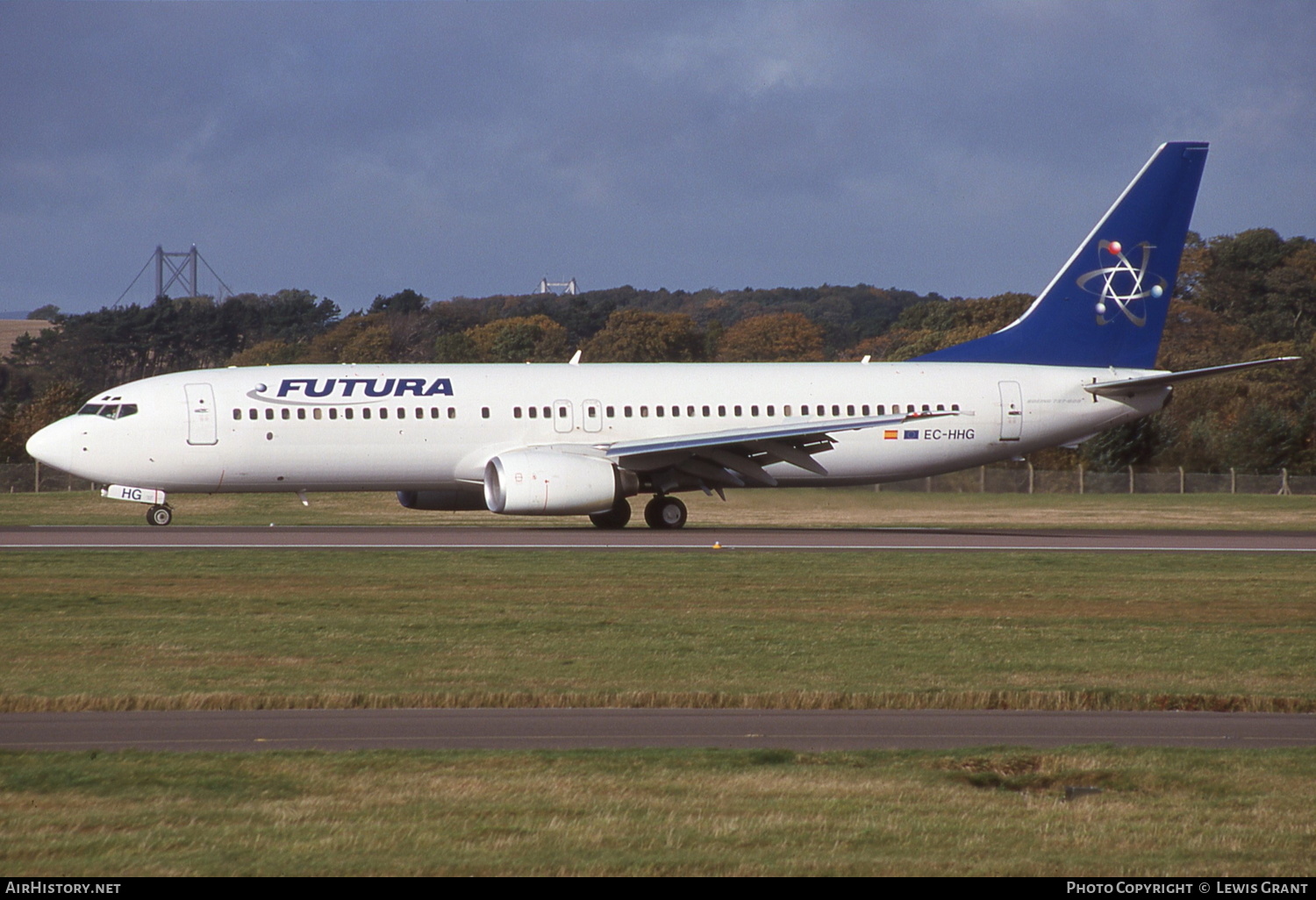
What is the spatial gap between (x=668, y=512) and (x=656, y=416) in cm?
224

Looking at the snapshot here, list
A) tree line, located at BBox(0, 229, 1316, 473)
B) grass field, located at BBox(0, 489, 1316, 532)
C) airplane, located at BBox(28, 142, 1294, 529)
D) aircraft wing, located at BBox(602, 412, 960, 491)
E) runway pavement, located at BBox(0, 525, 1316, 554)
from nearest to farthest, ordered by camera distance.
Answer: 1. runway pavement, located at BBox(0, 525, 1316, 554)
2. aircraft wing, located at BBox(602, 412, 960, 491)
3. airplane, located at BBox(28, 142, 1294, 529)
4. grass field, located at BBox(0, 489, 1316, 532)
5. tree line, located at BBox(0, 229, 1316, 473)

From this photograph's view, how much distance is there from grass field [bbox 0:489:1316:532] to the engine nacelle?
499 centimetres

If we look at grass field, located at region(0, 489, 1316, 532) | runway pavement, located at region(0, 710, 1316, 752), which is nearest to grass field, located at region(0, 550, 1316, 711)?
runway pavement, located at region(0, 710, 1316, 752)

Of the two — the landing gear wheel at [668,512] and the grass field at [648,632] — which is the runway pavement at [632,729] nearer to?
the grass field at [648,632]

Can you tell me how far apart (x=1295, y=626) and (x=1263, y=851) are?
11.6 meters

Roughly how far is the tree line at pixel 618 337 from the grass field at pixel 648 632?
1921 inches

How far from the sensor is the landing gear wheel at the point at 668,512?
116ft

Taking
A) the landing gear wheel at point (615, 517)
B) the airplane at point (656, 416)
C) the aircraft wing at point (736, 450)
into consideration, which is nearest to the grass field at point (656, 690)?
the aircraft wing at point (736, 450)

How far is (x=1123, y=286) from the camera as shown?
3847 cm

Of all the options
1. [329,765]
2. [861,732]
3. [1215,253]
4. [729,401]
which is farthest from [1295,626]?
[1215,253]

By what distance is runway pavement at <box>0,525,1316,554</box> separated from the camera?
30.5 meters

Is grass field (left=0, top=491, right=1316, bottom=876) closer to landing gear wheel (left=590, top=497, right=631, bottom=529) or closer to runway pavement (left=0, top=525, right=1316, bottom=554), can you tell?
runway pavement (left=0, top=525, right=1316, bottom=554)

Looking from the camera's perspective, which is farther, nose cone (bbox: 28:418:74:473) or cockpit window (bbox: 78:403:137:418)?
cockpit window (bbox: 78:403:137:418)

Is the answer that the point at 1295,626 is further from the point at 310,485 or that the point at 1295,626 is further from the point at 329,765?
the point at 310,485
